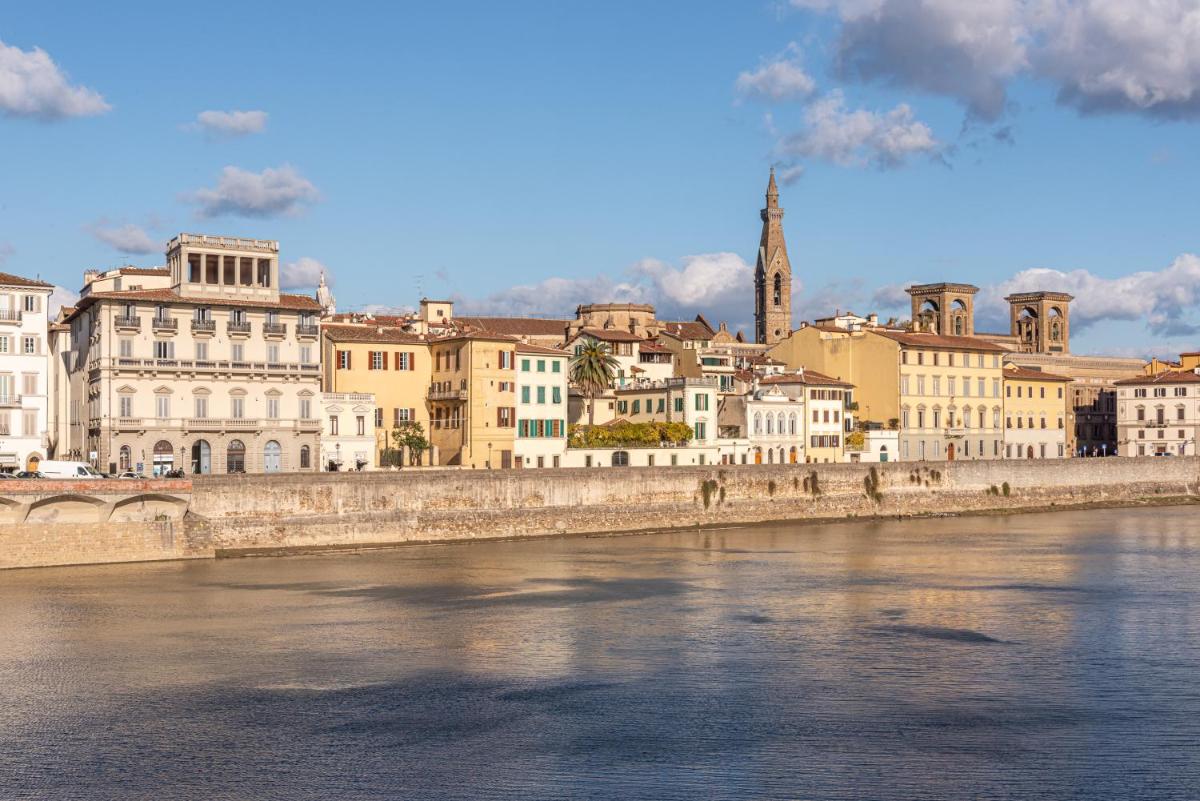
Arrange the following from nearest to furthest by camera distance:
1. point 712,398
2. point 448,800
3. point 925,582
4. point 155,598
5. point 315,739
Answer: point 448,800
point 315,739
point 155,598
point 925,582
point 712,398

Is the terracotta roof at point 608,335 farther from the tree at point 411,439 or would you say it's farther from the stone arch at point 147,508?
the stone arch at point 147,508

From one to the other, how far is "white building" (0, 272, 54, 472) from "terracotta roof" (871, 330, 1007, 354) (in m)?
57.4

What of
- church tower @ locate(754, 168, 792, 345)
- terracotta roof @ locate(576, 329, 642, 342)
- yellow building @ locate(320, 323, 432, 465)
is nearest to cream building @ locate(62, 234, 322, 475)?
yellow building @ locate(320, 323, 432, 465)

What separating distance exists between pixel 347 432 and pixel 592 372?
2114cm

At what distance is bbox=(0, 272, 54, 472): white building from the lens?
65.4 meters

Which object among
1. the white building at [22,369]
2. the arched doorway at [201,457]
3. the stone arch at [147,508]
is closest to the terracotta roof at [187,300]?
the white building at [22,369]

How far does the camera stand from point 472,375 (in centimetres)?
7719

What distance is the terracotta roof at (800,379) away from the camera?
302ft

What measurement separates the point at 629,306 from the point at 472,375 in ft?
141

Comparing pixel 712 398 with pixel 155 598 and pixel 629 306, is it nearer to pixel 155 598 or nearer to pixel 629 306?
pixel 629 306

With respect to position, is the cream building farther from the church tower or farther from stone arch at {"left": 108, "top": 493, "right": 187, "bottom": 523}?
the church tower

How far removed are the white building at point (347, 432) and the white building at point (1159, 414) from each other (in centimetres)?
7233

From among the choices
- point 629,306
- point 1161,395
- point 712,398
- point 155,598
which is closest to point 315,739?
point 155,598

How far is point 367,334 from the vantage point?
257 feet
